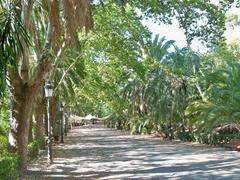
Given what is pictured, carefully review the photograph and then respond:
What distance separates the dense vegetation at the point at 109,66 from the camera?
32.5 feet

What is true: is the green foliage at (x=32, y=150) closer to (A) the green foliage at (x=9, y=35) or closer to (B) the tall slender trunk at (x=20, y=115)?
(B) the tall slender trunk at (x=20, y=115)

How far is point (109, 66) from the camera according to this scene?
30.0 metres

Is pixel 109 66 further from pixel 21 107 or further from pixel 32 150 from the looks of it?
pixel 21 107

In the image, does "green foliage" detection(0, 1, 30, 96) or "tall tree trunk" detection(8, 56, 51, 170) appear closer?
"green foliage" detection(0, 1, 30, 96)

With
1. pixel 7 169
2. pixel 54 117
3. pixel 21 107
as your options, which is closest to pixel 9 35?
pixel 7 169

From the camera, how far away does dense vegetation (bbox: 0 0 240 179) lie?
991 centimetres

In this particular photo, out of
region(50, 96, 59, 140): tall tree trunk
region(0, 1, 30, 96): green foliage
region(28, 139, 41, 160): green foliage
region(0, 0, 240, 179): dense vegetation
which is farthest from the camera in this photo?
region(50, 96, 59, 140): tall tree trunk

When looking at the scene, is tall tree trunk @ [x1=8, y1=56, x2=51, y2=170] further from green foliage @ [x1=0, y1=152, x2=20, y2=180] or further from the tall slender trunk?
green foliage @ [x1=0, y1=152, x2=20, y2=180]

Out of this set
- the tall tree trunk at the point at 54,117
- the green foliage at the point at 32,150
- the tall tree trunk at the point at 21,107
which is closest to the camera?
the tall tree trunk at the point at 21,107

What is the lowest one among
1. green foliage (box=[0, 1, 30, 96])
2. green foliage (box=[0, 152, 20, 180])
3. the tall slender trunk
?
green foliage (box=[0, 152, 20, 180])

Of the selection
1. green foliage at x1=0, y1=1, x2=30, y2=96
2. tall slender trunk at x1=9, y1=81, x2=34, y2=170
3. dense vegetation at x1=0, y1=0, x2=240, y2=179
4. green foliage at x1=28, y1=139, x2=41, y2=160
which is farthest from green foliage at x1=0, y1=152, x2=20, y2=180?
green foliage at x1=28, y1=139, x2=41, y2=160

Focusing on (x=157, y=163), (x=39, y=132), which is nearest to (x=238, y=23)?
(x=39, y=132)

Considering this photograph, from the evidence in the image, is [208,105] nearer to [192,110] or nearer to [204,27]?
[192,110]

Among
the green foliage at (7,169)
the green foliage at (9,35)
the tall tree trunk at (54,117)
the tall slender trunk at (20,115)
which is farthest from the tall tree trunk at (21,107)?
the tall tree trunk at (54,117)
